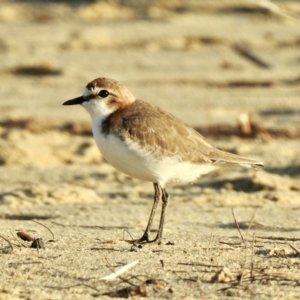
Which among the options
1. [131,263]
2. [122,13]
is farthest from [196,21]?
[131,263]

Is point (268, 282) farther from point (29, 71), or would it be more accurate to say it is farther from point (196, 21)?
point (196, 21)

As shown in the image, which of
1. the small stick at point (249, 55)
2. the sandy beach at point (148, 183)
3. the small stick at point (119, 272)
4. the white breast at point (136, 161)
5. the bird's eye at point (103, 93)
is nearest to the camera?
the small stick at point (119, 272)

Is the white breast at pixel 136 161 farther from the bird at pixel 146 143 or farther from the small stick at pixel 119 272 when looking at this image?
the small stick at pixel 119 272

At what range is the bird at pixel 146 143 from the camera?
5438 mm

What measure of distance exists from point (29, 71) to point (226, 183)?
537cm

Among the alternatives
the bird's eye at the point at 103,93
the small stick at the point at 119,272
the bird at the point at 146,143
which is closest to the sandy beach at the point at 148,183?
the small stick at the point at 119,272

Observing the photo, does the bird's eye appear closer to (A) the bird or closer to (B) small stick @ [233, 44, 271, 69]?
(A) the bird

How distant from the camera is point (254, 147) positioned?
8812mm

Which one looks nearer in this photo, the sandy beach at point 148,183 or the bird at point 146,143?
the sandy beach at point 148,183

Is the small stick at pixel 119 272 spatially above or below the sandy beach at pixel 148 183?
above

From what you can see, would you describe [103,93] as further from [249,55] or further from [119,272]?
[249,55]

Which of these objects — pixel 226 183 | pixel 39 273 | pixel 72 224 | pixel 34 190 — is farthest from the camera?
pixel 226 183

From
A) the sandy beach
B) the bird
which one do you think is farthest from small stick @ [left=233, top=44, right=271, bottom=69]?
the bird

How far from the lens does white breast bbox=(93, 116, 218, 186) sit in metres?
5.41
